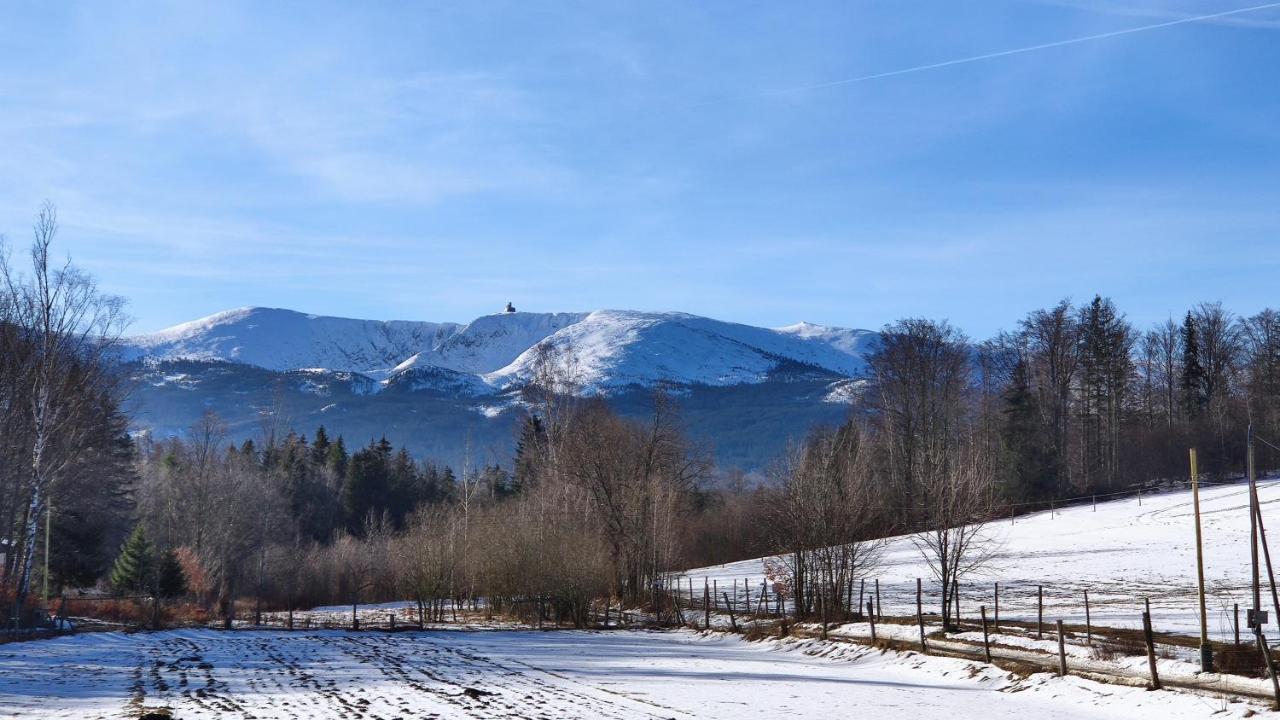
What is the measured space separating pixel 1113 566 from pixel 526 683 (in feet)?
107

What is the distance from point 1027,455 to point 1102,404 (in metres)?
17.3

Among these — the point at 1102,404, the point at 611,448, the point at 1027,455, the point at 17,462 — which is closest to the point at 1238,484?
the point at 1027,455

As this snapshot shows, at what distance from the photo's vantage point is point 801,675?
25.8m

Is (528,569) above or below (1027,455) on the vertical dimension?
below

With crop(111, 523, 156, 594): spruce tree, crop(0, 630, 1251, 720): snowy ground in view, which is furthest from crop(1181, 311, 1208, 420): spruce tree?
crop(111, 523, 156, 594): spruce tree

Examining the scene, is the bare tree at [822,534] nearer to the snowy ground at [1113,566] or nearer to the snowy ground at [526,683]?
the snowy ground at [1113,566]

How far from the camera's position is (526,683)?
76.4ft

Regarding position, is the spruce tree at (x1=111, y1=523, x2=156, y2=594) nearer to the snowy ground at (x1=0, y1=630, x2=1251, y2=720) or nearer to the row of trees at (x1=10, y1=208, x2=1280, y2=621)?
the row of trees at (x1=10, y1=208, x2=1280, y2=621)

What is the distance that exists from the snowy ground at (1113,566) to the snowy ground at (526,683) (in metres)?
7.81

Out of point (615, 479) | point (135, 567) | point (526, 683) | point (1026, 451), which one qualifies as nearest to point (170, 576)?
point (135, 567)

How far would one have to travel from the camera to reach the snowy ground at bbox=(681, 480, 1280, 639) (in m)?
33.6

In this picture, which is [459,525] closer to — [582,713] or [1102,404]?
[582,713]

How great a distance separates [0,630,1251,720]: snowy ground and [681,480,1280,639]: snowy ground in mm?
7806

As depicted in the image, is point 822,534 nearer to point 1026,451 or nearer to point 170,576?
point 170,576
